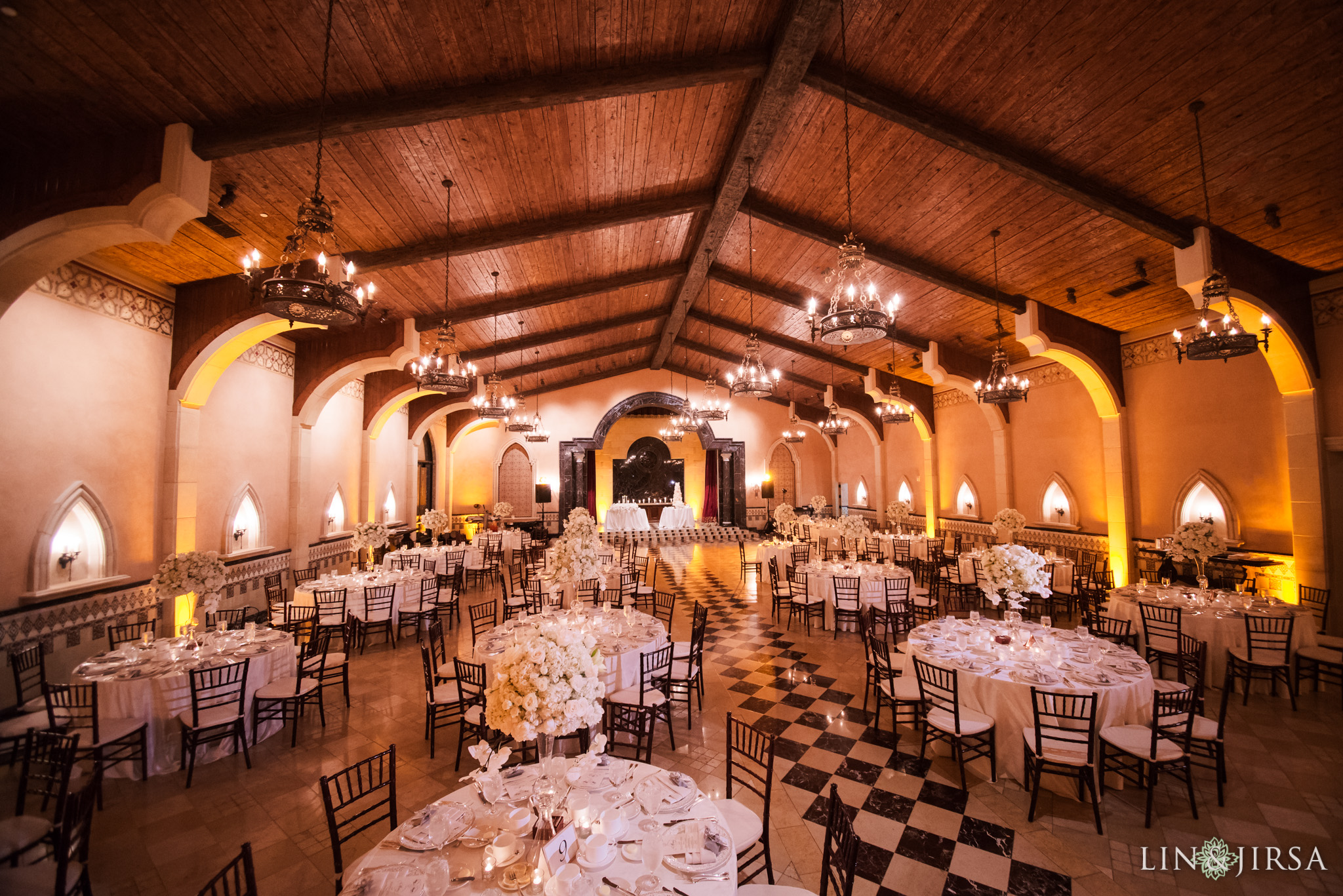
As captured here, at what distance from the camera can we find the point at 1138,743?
3588 mm

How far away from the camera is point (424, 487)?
1639 centimetres

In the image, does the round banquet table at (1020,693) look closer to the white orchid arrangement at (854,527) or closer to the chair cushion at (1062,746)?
the chair cushion at (1062,746)

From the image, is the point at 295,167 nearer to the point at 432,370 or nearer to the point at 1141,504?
the point at 432,370

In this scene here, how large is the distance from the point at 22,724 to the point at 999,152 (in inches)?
383

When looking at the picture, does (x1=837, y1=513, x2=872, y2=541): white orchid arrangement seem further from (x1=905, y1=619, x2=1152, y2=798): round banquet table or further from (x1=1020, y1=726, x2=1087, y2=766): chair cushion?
(x1=1020, y1=726, x2=1087, y2=766): chair cushion

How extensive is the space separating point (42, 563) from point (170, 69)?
192 inches

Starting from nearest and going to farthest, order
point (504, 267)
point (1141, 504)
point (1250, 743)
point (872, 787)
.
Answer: point (872, 787), point (1250, 743), point (504, 267), point (1141, 504)

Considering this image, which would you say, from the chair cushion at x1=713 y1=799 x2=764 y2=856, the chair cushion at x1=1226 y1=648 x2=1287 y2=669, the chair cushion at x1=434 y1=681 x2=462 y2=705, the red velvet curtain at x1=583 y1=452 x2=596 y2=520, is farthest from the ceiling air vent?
the red velvet curtain at x1=583 y1=452 x2=596 y2=520

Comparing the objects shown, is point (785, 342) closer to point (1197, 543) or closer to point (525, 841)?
point (1197, 543)

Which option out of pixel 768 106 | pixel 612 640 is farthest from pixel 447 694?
pixel 768 106

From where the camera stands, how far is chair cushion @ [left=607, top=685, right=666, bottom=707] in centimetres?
439

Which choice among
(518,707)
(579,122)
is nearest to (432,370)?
(579,122)

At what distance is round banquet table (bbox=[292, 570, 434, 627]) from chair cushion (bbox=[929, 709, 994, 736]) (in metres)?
6.50

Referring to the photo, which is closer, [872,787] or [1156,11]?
[1156,11]
